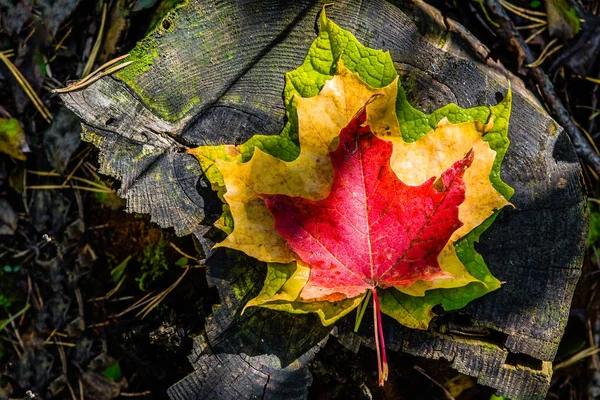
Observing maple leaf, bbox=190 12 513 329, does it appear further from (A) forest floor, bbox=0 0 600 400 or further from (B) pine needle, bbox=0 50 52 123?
(B) pine needle, bbox=0 50 52 123

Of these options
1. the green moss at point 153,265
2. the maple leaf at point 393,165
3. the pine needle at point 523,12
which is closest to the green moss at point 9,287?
the green moss at point 153,265

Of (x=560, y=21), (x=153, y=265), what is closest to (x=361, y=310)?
(x=153, y=265)

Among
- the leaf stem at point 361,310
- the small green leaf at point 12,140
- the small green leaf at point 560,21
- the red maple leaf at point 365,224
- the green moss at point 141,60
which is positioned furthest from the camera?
the small green leaf at point 12,140

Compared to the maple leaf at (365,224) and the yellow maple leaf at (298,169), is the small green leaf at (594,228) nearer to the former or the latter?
the maple leaf at (365,224)

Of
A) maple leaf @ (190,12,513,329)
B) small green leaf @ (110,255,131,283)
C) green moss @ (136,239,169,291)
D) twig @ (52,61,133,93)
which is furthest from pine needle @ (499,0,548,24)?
small green leaf @ (110,255,131,283)

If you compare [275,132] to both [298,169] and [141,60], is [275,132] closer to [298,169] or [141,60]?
[298,169]

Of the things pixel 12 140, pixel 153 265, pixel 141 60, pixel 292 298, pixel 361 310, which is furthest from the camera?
pixel 12 140
